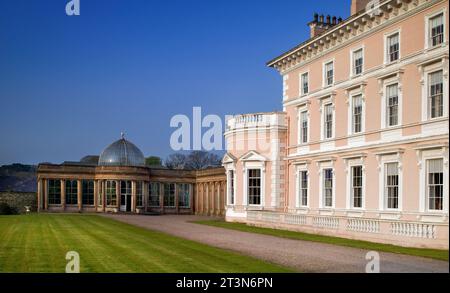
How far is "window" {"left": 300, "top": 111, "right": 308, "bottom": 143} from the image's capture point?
35562mm

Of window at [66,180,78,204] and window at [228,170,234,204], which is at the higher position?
window at [228,170,234,204]

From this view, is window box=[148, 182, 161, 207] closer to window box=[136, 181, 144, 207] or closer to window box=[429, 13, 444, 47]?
window box=[136, 181, 144, 207]

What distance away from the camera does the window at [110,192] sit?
62.7 meters

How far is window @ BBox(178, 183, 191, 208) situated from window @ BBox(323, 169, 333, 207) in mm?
36483

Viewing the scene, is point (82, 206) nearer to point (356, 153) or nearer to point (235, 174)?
point (235, 174)

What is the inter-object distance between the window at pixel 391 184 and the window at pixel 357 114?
129 inches

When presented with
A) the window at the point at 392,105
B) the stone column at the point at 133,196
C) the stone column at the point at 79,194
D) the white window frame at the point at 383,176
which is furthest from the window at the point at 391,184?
the stone column at the point at 79,194

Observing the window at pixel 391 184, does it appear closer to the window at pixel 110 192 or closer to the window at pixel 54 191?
the window at pixel 110 192

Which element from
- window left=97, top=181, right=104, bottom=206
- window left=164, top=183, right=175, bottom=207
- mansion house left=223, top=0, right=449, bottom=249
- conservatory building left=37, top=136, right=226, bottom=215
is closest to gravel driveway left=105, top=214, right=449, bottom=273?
mansion house left=223, top=0, right=449, bottom=249

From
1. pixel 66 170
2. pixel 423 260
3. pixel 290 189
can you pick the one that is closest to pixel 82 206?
pixel 66 170

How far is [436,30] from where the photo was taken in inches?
949

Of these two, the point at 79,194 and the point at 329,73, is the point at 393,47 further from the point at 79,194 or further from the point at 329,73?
the point at 79,194

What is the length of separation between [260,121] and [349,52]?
966 centimetres

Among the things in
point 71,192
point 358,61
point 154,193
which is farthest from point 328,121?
point 71,192
